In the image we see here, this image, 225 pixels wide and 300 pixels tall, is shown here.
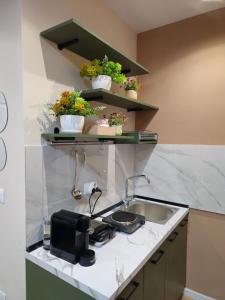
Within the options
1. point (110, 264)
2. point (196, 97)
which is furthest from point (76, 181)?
point (196, 97)

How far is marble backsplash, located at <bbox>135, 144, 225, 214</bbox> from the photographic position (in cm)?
197

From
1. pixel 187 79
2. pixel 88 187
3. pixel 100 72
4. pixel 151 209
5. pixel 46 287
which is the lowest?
pixel 46 287

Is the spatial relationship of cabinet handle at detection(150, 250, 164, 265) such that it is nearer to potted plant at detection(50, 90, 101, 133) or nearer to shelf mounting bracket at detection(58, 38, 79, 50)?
potted plant at detection(50, 90, 101, 133)

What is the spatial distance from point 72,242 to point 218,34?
2.08m

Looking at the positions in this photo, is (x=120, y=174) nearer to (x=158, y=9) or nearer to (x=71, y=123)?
(x=71, y=123)

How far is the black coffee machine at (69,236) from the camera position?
1173 mm

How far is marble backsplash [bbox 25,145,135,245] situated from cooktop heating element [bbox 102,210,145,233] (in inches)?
7.0

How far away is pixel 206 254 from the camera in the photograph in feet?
6.68

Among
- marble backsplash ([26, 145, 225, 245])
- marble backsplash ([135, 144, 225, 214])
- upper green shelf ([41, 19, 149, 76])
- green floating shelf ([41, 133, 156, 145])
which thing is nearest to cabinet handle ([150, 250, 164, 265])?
marble backsplash ([26, 145, 225, 245])

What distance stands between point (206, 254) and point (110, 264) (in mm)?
1291

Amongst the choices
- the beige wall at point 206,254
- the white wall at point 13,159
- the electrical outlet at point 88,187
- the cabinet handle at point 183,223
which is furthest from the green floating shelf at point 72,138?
the beige wall at point 206,254

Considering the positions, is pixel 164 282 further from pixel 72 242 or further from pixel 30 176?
pixel 30 176

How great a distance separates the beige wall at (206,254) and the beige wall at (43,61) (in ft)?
5.47

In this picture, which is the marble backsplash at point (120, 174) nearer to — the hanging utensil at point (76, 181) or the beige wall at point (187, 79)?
the hanging utensil at point (76, 181)
